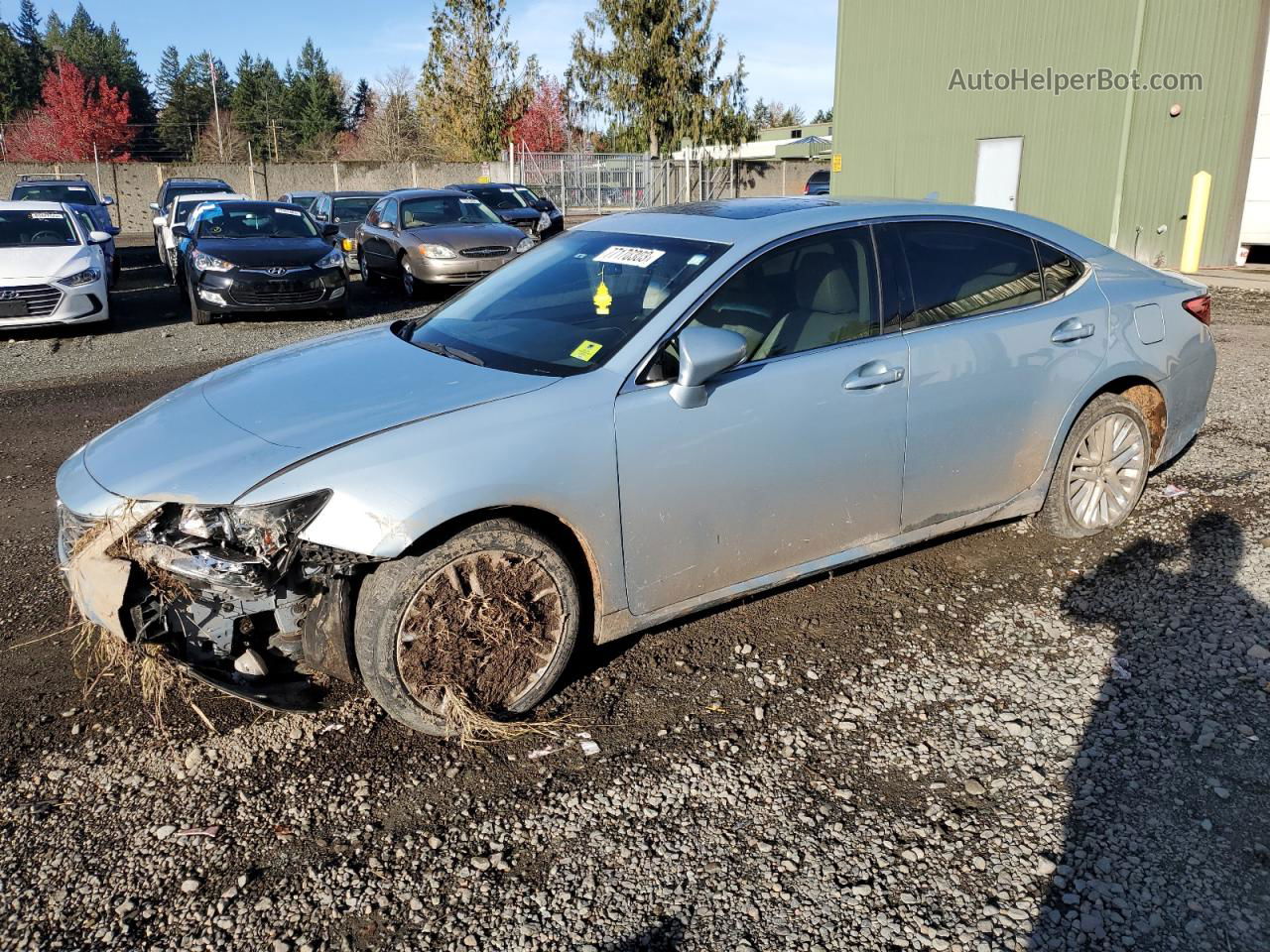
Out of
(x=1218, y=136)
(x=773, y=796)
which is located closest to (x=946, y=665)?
(x=773, y=796)

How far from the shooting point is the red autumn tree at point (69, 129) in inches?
2232

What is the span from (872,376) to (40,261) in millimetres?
11090

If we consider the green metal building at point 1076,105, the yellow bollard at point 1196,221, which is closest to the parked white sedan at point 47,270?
the green metal building at point 1076,105

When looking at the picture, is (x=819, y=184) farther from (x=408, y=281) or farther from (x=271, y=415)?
(x=271, y=415)

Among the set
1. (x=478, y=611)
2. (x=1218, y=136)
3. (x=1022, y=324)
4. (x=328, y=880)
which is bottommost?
(x=328, y=880)

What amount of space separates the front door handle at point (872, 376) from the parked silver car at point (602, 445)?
0.01 meters

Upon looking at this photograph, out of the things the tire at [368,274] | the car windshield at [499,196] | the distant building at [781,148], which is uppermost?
the distant building at [781,148]

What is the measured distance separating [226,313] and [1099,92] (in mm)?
16171

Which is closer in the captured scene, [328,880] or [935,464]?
[328,880]

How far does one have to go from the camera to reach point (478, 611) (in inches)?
126

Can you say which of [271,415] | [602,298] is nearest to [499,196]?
[602,298]

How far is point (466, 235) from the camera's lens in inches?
569

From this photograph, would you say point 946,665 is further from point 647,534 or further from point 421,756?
point 421,756

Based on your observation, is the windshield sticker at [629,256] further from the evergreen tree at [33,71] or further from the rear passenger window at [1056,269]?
the evergreen tree at [33,71]
